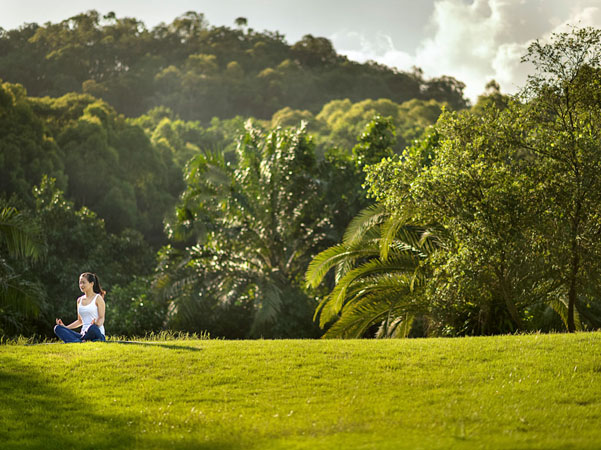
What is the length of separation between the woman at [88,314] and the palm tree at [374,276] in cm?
655

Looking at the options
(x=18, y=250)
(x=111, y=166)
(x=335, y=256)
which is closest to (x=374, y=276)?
(x=335, y=256)

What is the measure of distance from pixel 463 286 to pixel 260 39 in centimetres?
6836

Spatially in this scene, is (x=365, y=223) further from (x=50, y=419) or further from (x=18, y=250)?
(x=50, y=419)

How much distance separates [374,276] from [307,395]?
888 cm

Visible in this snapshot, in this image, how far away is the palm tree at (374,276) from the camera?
16141 mm

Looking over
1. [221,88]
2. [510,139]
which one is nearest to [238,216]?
[510,139]

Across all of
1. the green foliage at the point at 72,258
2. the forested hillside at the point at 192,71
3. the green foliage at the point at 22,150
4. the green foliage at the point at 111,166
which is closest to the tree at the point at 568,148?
the green foliage at the point at 72,258

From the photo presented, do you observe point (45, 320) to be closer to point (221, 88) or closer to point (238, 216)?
point (238, 216)

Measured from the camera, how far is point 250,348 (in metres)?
10.5

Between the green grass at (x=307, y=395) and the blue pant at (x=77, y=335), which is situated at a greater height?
the blue pant at (x=77, y=335)

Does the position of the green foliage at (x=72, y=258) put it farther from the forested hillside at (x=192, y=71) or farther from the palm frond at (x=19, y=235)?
the forested hillside at (x=192, y=71)

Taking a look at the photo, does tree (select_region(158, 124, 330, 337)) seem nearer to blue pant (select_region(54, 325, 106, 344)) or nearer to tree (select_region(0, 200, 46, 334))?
tree (select_region(0, 200, 46, 334))

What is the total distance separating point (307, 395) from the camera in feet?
26.4

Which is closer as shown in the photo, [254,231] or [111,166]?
[254,231]
